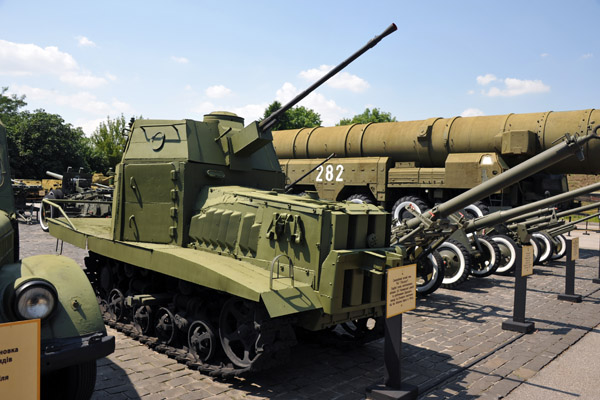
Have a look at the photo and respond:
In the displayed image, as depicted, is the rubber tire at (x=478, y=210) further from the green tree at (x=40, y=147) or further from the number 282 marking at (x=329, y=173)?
the green tree at (x=40, y=147)

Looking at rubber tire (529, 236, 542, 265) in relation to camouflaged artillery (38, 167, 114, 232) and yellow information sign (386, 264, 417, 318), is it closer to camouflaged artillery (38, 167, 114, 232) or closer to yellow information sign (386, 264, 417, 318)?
yellow information sign (386, 264, 417, 318)

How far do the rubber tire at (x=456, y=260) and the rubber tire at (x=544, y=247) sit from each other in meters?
5.60

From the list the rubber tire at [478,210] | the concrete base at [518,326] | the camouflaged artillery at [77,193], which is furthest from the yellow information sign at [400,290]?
the camouflaged artillery at [77,193]

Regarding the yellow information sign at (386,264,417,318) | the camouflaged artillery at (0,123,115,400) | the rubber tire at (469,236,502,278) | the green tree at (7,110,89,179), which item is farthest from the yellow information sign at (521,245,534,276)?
the green tree at (7,110,89,179)

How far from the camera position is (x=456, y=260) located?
1148 cm

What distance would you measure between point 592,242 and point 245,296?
2251 cm

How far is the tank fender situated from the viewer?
3.69 metres

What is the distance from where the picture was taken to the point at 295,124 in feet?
178

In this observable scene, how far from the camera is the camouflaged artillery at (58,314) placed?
11.6ft

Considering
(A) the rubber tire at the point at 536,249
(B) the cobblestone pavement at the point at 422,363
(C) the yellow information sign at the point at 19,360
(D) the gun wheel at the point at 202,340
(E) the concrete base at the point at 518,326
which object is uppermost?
(C) the yellow information sign at the point at 19,360

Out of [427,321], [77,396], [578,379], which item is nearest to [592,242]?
[427,321]

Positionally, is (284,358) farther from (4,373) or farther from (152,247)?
(4,373)

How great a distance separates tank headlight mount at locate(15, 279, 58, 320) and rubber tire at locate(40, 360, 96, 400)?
67 centimetres

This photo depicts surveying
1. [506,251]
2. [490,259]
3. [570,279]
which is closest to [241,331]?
[570,279]
